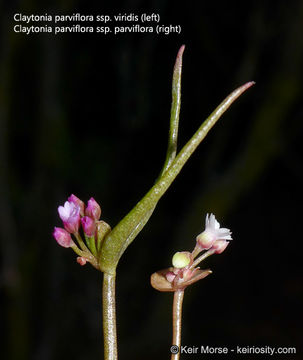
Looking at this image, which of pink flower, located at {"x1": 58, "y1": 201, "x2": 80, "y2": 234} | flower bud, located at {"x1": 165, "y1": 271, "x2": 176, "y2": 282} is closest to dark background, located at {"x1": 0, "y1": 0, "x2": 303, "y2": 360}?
pink flower, located at {"x1": 58, "y1": 201, "x2": 80, "y2": 234}

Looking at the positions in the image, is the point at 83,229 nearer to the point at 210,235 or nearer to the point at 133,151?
the point at 210,235

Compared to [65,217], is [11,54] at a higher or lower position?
higher

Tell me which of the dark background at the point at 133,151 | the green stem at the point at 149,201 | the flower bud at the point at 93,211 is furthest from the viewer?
the dark background at the point at 133,151

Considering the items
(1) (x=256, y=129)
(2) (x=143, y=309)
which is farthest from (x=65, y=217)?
(2) (x=143, y=309)

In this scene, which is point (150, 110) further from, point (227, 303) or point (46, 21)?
point (227, 303)

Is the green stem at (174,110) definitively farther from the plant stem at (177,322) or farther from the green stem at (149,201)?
the plant stem at (177,322)

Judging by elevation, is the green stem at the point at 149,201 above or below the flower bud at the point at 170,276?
above

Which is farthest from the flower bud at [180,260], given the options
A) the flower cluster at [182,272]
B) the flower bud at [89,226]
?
the flower bud at [89,226]
